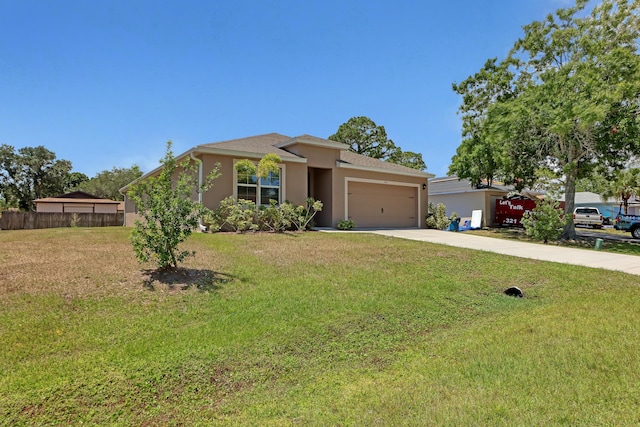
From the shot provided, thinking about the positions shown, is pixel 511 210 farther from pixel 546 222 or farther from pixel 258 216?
pixel 258 216

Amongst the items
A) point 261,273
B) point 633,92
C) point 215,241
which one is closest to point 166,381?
point 261,273

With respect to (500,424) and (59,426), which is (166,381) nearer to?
(59,426)

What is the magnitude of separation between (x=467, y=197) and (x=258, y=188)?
16.5 meters

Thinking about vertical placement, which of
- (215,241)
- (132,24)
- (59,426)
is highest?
(132,24)

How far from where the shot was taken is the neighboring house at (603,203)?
3616cm

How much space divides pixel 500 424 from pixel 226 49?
12935 millimetres

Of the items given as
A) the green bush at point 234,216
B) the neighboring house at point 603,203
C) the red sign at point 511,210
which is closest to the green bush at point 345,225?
the green bush at point 234,216

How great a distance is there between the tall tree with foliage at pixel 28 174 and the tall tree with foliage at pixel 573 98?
49311 millimetres

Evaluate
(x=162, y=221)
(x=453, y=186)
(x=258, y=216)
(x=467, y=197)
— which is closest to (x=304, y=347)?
(x=162, y=221)

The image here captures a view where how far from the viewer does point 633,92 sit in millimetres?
13164

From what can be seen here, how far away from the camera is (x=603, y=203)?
123 ft

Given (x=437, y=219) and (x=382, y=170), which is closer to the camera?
(x=382, y=170)

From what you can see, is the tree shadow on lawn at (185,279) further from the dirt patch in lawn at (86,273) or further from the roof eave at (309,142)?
the roof eave at (309,142)

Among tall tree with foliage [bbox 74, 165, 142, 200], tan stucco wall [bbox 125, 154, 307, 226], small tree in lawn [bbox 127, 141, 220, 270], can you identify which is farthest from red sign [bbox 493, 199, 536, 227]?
tall tree with foliage [bbox 74, 165, 142, 200]
